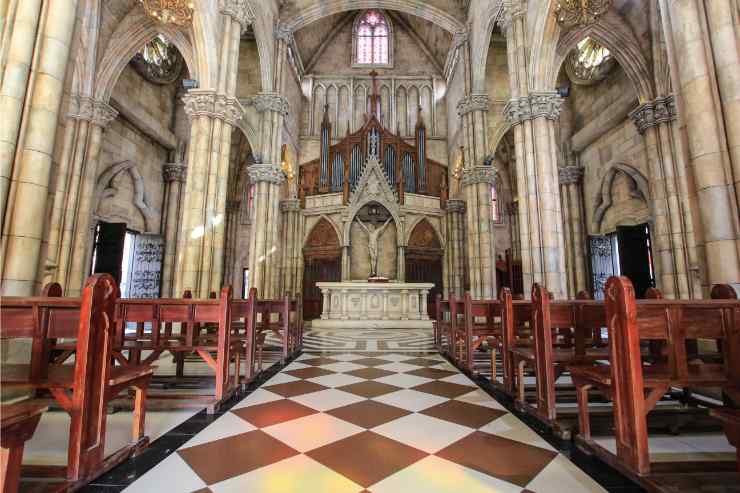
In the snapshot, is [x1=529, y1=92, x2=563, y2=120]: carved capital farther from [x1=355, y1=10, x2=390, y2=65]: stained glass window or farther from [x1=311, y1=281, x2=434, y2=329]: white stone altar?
[x1=355, y1=10, x2=390, y2=65]: stained glass window

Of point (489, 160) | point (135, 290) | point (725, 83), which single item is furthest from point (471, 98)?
point (135, 290)

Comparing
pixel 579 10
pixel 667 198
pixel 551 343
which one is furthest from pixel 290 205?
pixel 551 343

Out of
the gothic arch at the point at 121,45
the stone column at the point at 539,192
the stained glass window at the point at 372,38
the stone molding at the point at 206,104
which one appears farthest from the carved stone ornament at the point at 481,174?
the stained glass window at the point at 372,38

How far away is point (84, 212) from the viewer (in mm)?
8156

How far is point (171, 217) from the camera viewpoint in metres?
12.5

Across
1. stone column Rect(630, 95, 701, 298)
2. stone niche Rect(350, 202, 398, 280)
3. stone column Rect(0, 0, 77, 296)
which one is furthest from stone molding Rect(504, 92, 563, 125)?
stone niche Rect(350, 202, 398, 280)

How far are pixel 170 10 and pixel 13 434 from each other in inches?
315

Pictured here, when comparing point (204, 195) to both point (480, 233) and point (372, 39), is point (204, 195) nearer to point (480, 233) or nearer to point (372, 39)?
point (480, 233)

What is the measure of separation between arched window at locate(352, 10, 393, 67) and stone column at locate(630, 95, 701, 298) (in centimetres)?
1301

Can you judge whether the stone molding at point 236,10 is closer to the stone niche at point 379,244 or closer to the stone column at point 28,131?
the stone column at point 28,131

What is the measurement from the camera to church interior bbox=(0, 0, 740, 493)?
6.07 ft

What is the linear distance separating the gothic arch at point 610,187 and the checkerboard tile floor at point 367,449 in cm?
968

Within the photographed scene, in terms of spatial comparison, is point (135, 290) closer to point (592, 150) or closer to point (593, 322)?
point (593, 322)

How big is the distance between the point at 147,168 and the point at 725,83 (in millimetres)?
14088
